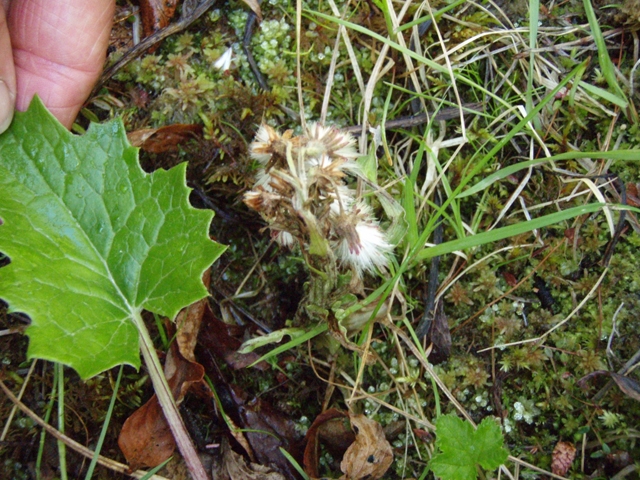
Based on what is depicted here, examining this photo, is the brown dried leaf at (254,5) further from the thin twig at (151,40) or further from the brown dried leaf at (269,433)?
the brown dried leaf at (269,433)

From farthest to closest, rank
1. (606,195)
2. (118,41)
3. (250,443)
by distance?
1. (118,41)
2. (606,195)
3. (250,443)

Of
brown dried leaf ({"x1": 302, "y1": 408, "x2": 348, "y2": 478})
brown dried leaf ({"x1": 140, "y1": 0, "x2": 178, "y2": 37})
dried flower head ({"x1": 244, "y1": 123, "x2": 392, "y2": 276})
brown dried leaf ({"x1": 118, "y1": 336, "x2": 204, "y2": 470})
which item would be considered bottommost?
brown dried leaf ({"x1": 302, "y1": 408, "x2": 348, "y2": 478})

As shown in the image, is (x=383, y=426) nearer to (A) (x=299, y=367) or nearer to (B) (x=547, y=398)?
(A) (x=299, y=367)

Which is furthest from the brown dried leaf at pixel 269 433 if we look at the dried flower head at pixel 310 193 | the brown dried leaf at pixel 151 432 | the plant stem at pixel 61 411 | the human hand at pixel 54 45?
the human hand at pixel 54 45

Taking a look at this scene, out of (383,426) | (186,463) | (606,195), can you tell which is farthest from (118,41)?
(606,195)

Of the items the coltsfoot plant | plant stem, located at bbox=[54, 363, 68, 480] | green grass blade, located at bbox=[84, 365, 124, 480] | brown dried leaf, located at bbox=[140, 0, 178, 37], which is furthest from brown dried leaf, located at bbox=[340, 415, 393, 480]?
brown dried leaf, located at bbox=[140, 0, 178, 37]

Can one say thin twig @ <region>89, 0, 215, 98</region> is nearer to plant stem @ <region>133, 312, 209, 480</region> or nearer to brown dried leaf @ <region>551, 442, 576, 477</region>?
plant stem @ <region>133, 312, 209, 480</region>
